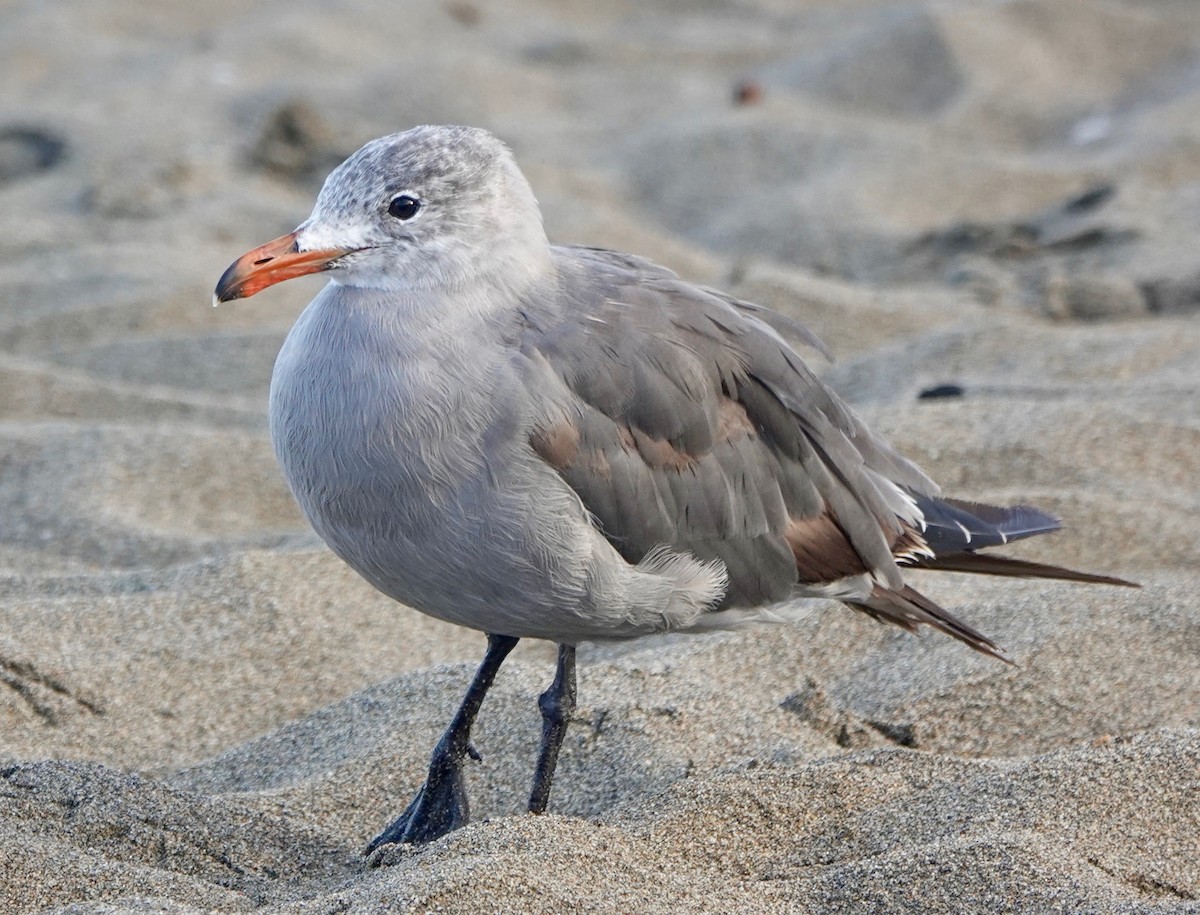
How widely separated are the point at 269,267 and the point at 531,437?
57 centimetres

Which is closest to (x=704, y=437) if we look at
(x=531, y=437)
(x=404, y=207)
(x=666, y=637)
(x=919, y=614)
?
(x=531, y=437)

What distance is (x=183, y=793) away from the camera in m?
3.02

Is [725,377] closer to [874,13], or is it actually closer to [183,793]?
[183,793]

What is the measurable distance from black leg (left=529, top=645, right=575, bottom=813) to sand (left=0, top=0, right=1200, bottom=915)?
0.44 feet

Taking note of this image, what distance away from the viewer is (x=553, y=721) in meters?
3.14

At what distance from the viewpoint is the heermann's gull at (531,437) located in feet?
9.39

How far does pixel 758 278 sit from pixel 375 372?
329 centimetres

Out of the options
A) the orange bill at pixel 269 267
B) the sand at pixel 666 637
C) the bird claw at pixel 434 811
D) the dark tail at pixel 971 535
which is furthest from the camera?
the dark tail at pixel 971 535

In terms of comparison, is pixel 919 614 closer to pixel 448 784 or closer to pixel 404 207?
pixel 448 784

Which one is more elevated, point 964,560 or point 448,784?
point 964,560

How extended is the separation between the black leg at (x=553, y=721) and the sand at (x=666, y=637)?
13 cm

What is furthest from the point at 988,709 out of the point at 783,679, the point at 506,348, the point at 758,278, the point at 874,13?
the point at 874,13

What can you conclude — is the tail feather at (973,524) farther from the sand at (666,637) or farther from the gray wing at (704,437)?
the sand at (666,637)

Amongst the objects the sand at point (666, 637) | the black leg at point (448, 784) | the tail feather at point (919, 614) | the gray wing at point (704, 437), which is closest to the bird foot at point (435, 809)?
the black leg at point (448, 784)
